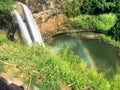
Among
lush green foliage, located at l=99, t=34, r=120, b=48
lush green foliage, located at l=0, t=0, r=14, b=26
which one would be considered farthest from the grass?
lush green foliage, located at l=99, t=34, r=120, b=48

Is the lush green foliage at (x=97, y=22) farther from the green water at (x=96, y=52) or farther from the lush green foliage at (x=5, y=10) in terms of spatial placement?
the lush green foliage at (x=5, y=10)

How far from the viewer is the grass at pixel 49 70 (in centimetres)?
2428

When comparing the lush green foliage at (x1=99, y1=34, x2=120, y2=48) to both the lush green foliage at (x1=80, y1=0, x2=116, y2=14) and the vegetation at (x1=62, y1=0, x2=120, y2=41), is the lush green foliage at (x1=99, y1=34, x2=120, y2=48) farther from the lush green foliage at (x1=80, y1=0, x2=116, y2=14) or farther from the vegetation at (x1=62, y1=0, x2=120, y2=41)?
the lush green foliage at (x1=80, y1=0, x2=116, y2=14)

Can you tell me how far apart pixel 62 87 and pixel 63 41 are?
13.7m

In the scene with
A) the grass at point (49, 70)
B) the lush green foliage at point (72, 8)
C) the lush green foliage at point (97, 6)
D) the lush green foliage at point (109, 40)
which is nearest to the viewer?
the grass at point (49, 70)

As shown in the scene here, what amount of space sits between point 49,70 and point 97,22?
15.4 m

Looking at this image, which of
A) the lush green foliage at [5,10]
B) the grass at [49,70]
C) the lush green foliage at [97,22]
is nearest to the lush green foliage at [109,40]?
the lush green foliage at [97,22]

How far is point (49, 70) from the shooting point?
82.2 feet

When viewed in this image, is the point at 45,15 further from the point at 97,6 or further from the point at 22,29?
the point at 97,6

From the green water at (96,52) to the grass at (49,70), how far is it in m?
5.84

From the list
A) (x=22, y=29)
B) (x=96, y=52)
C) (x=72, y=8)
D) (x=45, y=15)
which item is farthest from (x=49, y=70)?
(x=72, y=8)

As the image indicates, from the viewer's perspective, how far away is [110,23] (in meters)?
38.9

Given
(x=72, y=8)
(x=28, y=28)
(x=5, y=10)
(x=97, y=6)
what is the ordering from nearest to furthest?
(x=5, y=10) < (x=28, y=28) < (x=72, y=8) < (x=97, y=6)

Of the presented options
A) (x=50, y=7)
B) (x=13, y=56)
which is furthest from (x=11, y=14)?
Result: (x=13, y=56)
